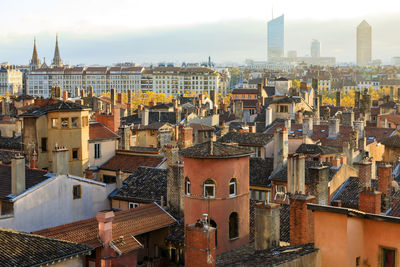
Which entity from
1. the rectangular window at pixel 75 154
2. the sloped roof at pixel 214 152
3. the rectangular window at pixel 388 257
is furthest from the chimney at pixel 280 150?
the rectangular window at pixel 388 257

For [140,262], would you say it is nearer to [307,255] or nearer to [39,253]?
[39,253]

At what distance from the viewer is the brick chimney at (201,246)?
19.6m

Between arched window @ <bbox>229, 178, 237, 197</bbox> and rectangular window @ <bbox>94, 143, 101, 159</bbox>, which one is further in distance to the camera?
rectangular window @ <bbox>94, 143, 101, 159</bbox>

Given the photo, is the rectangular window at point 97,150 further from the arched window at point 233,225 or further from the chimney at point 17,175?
the arched window at point 233,225

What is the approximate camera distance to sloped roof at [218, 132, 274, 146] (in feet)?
153

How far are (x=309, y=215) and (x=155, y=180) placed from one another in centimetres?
1399

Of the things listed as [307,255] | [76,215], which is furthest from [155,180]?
[307,255]

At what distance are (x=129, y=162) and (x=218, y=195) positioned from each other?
15.2m

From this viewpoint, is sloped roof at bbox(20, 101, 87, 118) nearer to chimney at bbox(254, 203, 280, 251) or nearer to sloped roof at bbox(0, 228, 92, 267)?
sloped roof at bbox(0, 228, 92, 267)

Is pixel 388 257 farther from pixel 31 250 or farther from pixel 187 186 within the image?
pixel 31 250

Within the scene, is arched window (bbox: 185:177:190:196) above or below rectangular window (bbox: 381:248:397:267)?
A: above

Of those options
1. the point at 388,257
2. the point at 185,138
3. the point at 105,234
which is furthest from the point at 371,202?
the point at 185,138

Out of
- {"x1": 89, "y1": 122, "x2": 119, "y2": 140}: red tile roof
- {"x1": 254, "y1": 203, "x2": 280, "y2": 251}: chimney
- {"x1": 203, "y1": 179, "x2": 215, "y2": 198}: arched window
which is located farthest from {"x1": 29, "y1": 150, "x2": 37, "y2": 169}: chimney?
Answer: {"x1": 254, "y1": 203, "x2": 280, "y2": 251}: chimney

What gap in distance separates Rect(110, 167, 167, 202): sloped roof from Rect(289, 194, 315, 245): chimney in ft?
34.9
